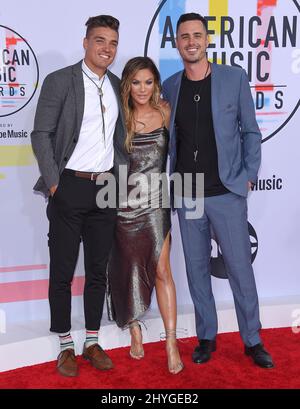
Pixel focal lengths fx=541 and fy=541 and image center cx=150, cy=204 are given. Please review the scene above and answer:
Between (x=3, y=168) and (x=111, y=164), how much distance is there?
2.78ft

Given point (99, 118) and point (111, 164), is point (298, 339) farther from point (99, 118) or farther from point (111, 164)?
point (99, 118)

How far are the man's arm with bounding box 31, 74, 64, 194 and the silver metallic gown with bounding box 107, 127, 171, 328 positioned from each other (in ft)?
1.36

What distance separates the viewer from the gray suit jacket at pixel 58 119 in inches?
108

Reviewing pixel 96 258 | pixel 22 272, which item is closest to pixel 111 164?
pixel 96 258

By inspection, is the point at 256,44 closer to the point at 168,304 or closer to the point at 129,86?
the point at 129,86

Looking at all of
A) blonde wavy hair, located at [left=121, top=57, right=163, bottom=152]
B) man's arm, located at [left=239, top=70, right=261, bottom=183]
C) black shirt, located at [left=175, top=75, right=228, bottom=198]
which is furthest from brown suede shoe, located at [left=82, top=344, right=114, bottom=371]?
man's arm, located at [left=239, top=70, right=261, bottom=183]

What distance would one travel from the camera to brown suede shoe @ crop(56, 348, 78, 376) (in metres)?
2.94

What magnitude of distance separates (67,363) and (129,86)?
5.04ft

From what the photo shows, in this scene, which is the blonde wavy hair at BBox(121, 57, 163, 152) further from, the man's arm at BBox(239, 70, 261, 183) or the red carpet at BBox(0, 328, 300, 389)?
the red carpet at BBox(0, 328, 300, 389)

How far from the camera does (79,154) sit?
2.81 m

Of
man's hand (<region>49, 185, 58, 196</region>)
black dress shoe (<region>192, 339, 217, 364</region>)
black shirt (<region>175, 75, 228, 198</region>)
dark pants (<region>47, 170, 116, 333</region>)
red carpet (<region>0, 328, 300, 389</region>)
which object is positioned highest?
black shirt (<region>175, 75, 228, 198</region>)

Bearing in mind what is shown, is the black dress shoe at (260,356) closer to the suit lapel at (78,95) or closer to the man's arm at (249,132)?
the man's arm at (249,132)

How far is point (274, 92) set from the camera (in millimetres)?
3652

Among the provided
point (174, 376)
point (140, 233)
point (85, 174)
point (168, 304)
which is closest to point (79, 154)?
point (85, 174)
